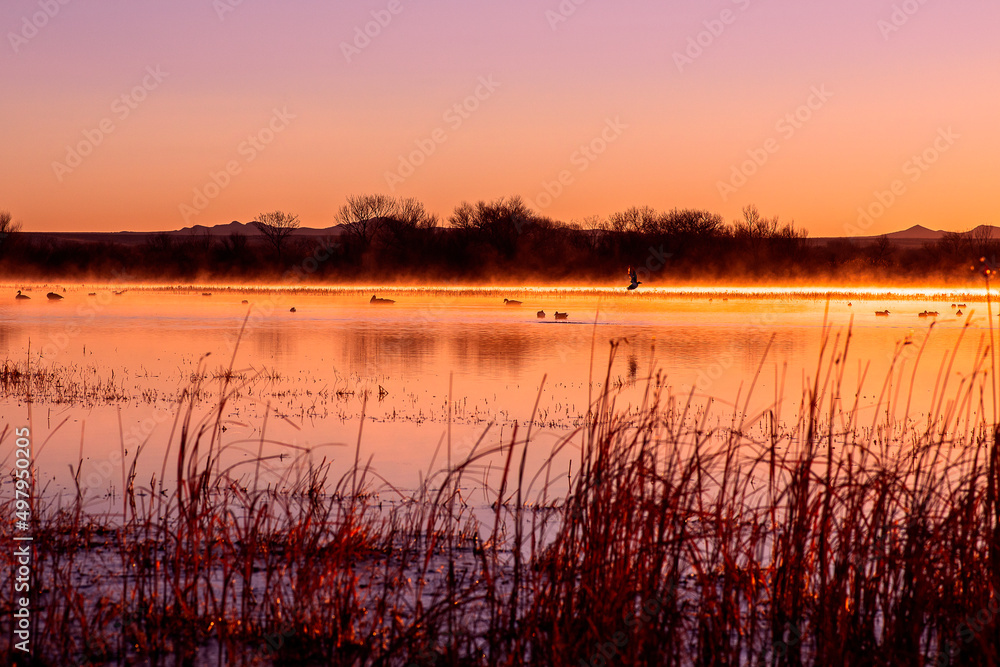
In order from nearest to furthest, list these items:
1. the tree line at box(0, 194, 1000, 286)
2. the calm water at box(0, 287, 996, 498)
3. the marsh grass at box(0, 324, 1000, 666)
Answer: the marsh grass at box(0, 324, 1000, 666)
the calm water at box(0, 287, 996, 498)
the tree line at box(0, 194, 1000, 286)

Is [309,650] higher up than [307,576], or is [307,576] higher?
[307,576]

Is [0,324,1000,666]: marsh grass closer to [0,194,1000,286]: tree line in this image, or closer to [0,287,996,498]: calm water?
[0,287,996,498]: calm water

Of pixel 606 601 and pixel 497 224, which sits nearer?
pixel 606 601

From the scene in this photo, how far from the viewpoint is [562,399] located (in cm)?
1131

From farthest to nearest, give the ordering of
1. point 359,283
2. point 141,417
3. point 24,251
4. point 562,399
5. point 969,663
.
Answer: point 24,251
point 359,283
point 562,399
point 141,417
point 969,663

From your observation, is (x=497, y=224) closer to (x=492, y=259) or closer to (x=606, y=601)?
(x=492, y=259)

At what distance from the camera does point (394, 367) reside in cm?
1490

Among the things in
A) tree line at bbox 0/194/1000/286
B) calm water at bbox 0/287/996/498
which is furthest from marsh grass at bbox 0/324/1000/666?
tree line at bbox 0/194/1000/286

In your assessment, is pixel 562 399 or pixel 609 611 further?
pixel 562 399

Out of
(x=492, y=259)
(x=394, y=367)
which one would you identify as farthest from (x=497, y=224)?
(x=394, y=367)

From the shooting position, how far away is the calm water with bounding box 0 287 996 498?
852 centimetres

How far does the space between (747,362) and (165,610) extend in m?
13.1

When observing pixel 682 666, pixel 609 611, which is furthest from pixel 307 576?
pixel 682 666

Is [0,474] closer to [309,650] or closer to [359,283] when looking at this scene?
[309,650]
